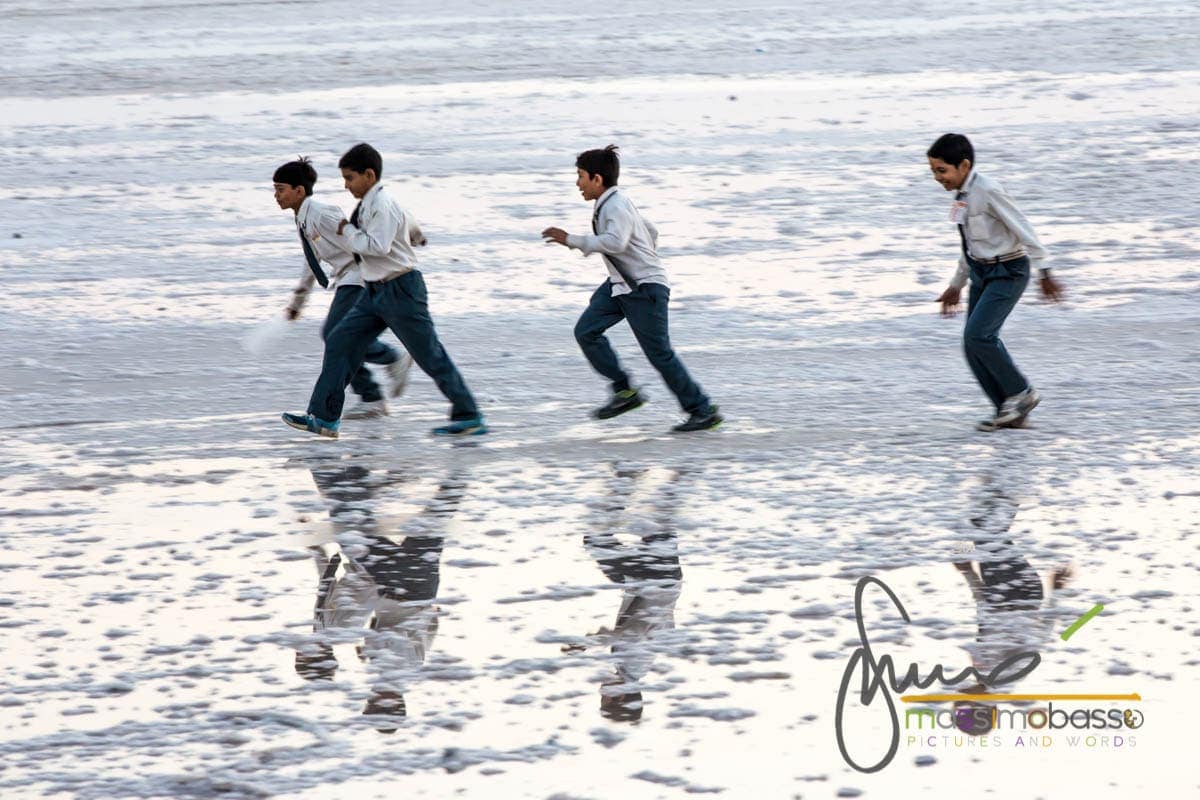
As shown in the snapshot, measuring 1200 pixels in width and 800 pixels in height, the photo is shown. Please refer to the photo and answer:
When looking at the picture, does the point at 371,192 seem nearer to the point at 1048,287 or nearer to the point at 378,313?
the point at 378,313

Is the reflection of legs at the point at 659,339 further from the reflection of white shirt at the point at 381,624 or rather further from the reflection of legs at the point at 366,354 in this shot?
the reflection of white shirt at the point at 381,624

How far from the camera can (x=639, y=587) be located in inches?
266

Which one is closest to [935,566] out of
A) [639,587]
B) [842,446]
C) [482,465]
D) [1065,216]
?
[639,587]

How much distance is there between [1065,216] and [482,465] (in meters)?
5.87

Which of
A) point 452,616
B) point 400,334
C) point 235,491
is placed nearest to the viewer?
point 452,616

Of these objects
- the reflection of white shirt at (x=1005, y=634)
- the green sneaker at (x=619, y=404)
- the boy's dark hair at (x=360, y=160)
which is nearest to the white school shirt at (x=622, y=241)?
the green sneaker at (x=619, y=404)

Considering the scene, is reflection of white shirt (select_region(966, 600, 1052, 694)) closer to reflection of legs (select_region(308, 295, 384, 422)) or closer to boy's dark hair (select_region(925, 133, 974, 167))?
boy's dark hair (select_region(925, 133, 974, 167))

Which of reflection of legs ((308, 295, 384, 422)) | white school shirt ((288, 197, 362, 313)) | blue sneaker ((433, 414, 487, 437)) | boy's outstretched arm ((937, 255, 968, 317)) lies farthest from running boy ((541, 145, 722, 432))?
boy's outstretched arm ((937, 255, 968, 317))

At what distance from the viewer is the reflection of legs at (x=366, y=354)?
9.30 m

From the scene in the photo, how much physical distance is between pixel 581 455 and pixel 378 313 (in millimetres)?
1234

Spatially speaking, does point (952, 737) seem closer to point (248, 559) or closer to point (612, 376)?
point (248, 559)

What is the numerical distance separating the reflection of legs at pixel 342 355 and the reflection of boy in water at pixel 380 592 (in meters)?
0.77

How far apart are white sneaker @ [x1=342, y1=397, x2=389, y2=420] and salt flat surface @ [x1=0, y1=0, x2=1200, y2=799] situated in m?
0.18

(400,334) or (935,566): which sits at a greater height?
(400,334)
